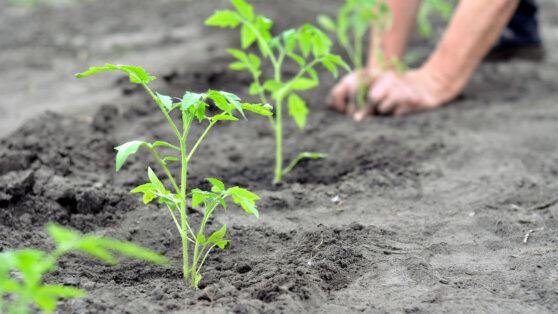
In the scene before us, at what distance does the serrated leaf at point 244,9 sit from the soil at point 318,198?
0.73 meters

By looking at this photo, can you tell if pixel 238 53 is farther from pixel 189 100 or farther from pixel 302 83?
pixel 189 100

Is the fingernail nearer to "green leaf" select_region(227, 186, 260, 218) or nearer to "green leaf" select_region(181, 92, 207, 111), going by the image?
"green leaf" select_region(227, 186, 260, 218)

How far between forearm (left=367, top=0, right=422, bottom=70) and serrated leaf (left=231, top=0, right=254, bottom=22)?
1662 mm

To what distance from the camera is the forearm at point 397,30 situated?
365cm

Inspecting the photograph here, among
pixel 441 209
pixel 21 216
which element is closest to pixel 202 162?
pixel 21 216

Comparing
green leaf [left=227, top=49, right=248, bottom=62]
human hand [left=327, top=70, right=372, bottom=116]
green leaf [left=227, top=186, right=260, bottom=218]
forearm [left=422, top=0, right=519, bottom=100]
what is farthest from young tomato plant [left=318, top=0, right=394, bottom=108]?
green leaf [left=227, top=186, right=260, bottom=218]

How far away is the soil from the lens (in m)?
1.50

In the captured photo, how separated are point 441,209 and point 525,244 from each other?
1.23ft

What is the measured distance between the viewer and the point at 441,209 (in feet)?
6.86

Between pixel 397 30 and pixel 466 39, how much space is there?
0.56m

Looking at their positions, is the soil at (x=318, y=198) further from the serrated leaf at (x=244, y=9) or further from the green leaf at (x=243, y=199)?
the serrated leaf at (x=244, y=9)

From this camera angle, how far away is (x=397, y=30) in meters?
3.70

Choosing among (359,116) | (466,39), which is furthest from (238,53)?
(466,39)

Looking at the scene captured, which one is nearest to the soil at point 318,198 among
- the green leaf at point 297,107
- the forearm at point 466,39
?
the forearm at point 466,39
